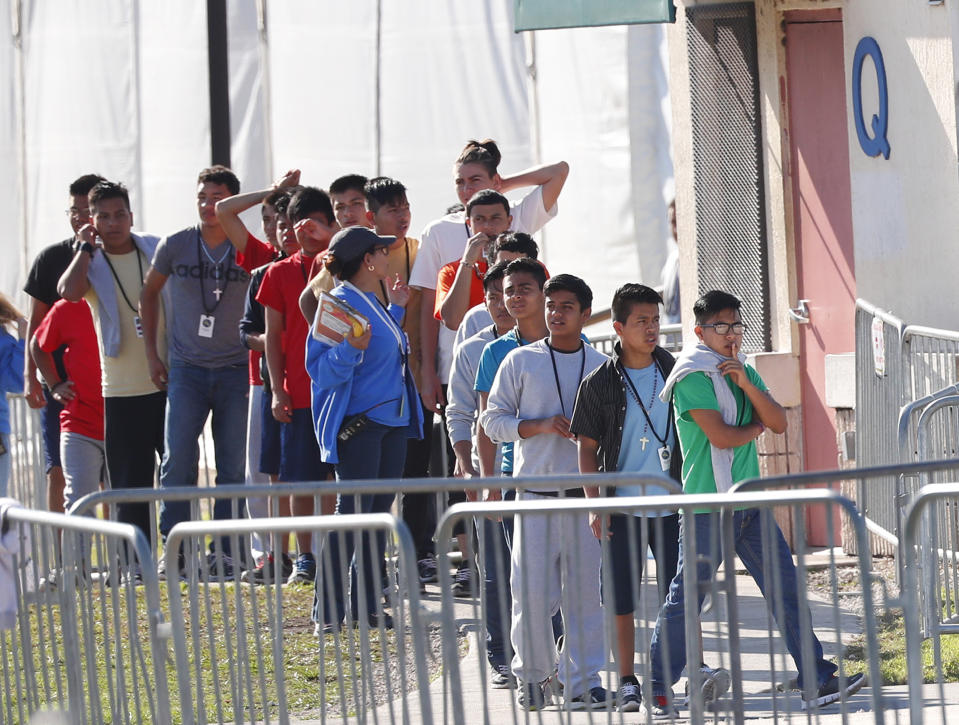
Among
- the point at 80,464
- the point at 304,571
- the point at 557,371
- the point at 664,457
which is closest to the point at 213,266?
the point at 80,464

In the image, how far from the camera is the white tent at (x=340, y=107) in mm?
17750

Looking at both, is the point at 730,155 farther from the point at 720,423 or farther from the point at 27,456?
the point at 27,456

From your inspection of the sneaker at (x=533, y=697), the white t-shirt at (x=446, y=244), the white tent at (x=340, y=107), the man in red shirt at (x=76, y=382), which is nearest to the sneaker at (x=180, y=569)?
the man in red shirt at (x=76, y=382)

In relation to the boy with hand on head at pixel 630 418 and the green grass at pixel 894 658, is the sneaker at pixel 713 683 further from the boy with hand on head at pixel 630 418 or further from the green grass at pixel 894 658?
the green grass at pixel 894 658

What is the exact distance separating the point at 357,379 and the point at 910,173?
3.15 meters

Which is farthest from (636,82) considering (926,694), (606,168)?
(926,694)

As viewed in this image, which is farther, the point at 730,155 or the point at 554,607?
the point at 730,155

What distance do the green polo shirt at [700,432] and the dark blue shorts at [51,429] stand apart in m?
5.25

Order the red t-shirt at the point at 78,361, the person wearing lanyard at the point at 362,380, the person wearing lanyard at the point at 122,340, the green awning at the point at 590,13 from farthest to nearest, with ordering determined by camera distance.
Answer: the red t-shirt at the point at 78,361 < the person wearing lanyard at the point at 122,340 < the green awning at the point at 590,13 < the person wearing lanyard at the point at 362,380

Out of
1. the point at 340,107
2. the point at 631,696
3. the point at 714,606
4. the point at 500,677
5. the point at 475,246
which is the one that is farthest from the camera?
the point at 340,107

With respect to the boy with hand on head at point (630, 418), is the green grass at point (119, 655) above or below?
below

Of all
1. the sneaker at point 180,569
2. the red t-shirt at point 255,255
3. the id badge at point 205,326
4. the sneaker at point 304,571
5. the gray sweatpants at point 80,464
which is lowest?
the sneaker at point 304,571

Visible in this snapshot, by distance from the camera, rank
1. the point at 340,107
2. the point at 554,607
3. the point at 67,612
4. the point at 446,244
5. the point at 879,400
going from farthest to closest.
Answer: the point at 340,107 → the point at 879,400 → the point at 446,244 → the point at 554,607 → the point at 67,612

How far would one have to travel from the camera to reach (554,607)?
6.65m
